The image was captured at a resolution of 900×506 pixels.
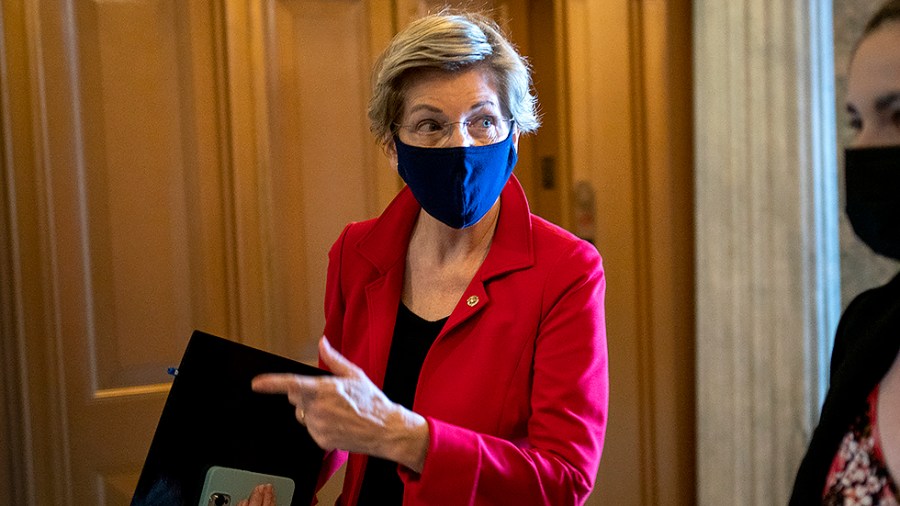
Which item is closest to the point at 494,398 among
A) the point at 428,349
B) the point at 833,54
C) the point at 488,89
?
the point at 428,349

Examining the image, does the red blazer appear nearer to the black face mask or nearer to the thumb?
the thumb

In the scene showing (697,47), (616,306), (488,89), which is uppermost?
(697,47)

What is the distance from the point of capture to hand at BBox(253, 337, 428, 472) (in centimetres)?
122

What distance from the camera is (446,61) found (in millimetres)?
1454

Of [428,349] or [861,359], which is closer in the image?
[861,359]

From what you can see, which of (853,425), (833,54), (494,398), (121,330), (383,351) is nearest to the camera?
(853,425)

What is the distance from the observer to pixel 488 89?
1488 mm

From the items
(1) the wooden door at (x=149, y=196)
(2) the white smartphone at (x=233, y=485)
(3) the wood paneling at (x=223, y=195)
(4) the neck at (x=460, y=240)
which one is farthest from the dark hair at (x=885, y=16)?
(1) the wooden door at (x=149, y=196)

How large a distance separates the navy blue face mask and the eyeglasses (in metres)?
0.02

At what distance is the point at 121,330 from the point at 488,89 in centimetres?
168

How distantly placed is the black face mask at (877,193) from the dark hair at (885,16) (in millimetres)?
103

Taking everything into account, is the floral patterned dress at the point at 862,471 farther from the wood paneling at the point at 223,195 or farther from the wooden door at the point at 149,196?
the wooden door at the point at 149,196

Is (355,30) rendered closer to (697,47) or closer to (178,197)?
(178,197)

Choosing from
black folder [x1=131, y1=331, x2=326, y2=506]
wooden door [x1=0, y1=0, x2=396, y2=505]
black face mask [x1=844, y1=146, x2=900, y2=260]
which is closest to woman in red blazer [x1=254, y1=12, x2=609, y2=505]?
black folder [x1=131, y1=331, x2=326, y2=506]
